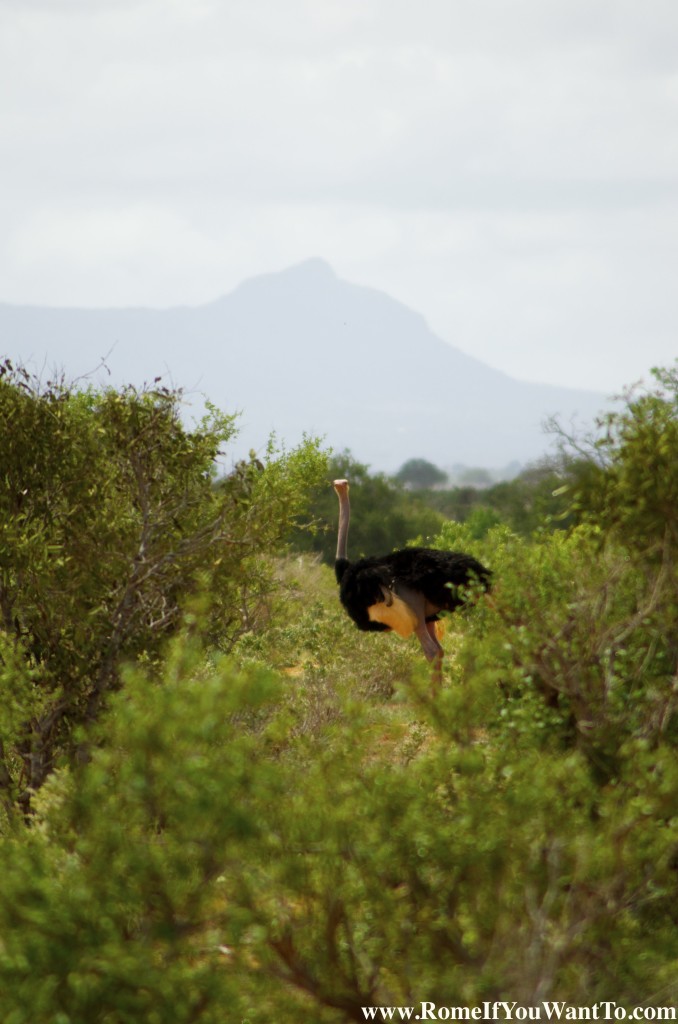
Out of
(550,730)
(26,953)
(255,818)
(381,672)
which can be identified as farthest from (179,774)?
(381,672)

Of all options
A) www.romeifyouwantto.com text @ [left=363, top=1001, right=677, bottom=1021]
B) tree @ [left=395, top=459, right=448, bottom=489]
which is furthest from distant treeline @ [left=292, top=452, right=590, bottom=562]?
tree @ [left=395, top=459, right=448, bottom=489]

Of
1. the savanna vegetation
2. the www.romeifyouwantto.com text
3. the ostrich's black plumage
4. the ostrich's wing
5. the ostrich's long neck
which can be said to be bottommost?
the www.romeifyouwantto.com text

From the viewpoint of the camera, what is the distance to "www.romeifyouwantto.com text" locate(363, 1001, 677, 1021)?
6418 millimetres

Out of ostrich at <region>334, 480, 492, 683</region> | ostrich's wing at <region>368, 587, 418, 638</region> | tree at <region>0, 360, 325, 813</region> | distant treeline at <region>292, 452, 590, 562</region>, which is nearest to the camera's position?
tree at <region>0, 360, 325, 813</region>

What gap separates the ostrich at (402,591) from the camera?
1573cm

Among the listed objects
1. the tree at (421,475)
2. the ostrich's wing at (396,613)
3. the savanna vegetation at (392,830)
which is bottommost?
the savanna vegetation at (392,830)

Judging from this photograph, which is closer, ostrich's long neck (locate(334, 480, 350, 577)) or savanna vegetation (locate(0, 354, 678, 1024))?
savanna vegetation (locate(0, 354, 678, 1024))

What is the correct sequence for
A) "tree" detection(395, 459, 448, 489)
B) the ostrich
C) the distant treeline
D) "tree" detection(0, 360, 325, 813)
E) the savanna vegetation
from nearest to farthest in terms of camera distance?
the savanna vegetation, "tree" detection(0, 360, 325, 813), the ostrich, the distant treeline, "tree" detection(395, 459, 448, 489)

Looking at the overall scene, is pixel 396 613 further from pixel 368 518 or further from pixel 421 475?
pixel 421 475

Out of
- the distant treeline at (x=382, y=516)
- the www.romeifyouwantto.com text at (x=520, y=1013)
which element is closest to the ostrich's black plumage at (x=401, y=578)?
the www.romeifyouwantto.com text at (x=520, y=1013)

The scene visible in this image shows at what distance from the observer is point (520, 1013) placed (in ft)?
20.9

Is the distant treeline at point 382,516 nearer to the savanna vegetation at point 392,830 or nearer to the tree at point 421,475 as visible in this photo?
the savanna vegetation at point 392,830

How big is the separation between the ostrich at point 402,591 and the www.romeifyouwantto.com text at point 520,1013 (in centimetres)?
875

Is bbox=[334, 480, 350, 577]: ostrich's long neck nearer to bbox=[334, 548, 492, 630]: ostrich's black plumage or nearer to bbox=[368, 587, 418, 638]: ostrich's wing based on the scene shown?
bbox=[334, 548, 492, 630]: ostrich's black plumage
